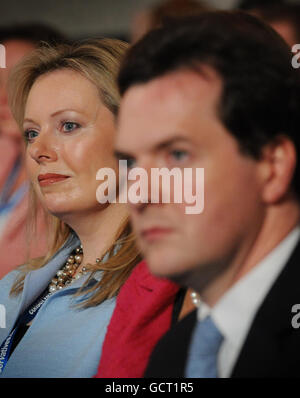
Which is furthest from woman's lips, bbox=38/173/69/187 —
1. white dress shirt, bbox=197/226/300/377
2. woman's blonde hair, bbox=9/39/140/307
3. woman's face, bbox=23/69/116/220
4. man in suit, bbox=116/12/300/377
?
white dress shirt, bbox=197/226/300/377

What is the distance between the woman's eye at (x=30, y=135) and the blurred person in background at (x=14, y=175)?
0.06 m

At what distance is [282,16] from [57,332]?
2.22 feet

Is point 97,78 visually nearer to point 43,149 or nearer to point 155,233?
point 43,149

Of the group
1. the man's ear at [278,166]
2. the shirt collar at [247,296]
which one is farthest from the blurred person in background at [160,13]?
the shirt collar at [247,296]

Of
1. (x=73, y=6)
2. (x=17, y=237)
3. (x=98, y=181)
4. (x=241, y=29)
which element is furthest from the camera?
(x=17, y=237)

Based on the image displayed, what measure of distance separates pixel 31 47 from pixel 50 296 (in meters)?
0.50

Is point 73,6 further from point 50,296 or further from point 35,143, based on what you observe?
point 50,296

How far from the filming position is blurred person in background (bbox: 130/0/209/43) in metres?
1.09

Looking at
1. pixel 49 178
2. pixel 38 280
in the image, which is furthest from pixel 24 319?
pixel 49 178

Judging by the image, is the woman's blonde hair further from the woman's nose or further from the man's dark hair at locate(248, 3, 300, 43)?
the man's dark hair at locate(248, 3, 300, 43)

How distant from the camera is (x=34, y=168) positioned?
1.26 metres

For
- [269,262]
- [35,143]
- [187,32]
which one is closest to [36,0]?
[35,143]

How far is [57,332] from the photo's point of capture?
121 cm

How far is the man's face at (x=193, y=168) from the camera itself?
0.91 metres
